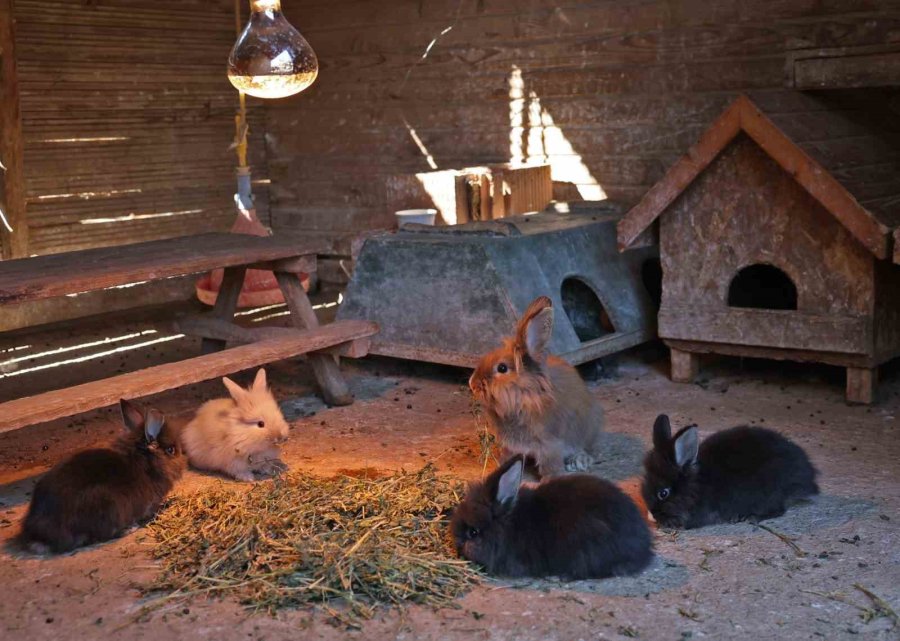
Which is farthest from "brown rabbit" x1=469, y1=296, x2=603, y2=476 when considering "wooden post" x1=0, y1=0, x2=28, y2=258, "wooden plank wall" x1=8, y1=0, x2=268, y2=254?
"wooden plank wall" x1=8, y1=0, x2=268, y2=254

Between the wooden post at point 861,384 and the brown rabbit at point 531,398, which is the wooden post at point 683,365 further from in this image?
the brown rabbit at point 531,398

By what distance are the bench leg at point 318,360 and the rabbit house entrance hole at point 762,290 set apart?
244cm

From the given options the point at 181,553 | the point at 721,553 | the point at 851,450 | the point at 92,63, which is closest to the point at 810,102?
the point at 851,450

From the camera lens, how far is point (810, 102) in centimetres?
658

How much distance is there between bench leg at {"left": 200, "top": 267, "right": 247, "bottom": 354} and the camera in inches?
281

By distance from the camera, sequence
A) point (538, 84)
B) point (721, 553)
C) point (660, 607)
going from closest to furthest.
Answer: point (660, 607) → point (721, 553) → point (538, 84)

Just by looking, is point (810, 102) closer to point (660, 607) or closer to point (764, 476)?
point (764, 476)

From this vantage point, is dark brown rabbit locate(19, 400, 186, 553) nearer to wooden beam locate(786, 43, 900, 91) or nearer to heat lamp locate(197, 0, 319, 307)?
heat lamp locate(197, 0, 319, 307)

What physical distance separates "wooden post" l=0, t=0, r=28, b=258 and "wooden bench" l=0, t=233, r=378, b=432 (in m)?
2.13

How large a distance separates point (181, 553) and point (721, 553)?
2.00 m

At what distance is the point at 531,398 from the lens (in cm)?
476

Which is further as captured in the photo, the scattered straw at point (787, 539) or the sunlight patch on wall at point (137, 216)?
the sunlight patch on wall at point (137, 216)

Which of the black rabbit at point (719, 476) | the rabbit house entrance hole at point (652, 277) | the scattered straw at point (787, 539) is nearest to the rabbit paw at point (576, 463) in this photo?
the black rabbit at point (719, 476)

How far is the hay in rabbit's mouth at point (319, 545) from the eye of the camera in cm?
379
